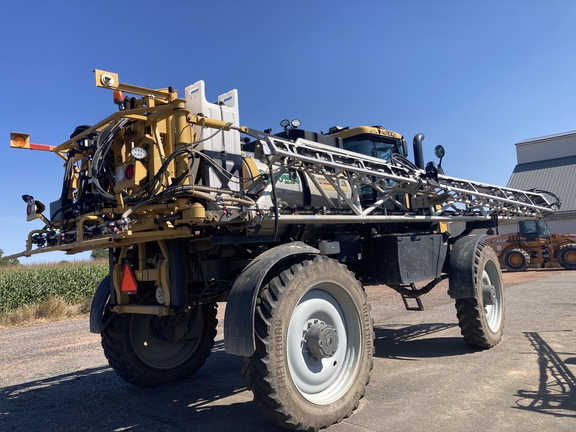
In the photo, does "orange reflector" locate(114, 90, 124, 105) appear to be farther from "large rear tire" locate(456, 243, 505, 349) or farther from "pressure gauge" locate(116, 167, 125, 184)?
"large rear tire" locate(456, 243, 505, 349)

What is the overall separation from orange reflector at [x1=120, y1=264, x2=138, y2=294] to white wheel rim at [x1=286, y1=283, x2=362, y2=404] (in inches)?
69.1

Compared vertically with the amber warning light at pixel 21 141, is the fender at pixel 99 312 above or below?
below

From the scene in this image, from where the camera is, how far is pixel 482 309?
643 centimetres

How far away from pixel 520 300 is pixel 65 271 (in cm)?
1608

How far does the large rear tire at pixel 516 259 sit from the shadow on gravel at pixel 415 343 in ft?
50.6

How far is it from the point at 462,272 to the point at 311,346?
3171 mm

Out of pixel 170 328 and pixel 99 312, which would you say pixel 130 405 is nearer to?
pixel 170 328

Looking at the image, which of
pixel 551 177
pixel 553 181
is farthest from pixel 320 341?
pixel 551 177

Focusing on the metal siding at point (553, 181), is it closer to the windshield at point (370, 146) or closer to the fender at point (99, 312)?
the windshield at point (370, 146)

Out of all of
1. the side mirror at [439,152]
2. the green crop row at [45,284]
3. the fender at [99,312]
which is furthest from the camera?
the green crop row at [45,284]

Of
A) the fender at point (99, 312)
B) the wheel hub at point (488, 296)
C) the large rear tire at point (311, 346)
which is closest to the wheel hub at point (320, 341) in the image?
the large rear tire at point (311, 346)

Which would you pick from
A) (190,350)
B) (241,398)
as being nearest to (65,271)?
(190,350)

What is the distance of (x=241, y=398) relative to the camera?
492 centimetres

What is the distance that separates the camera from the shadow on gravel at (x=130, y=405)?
4.28m
